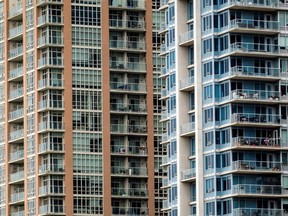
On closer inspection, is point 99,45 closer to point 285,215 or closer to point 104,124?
point 104,124

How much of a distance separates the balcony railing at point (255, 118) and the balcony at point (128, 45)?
34089 mm

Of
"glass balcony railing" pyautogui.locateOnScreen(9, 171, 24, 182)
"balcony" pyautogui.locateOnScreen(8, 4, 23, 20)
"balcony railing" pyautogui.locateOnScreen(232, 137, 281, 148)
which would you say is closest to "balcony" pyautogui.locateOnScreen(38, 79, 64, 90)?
"balcony" pyautogui.locateOnScreen(8, 4, 23, 20)

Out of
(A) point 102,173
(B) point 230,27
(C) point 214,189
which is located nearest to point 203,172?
(C) point 214,189

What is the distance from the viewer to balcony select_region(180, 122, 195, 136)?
14512 centimetres

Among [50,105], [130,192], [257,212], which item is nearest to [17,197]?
[50,105]

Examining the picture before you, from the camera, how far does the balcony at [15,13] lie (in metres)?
A: 177

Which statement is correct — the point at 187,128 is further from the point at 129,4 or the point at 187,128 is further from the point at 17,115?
the point at 17,115

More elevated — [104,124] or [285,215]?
[104,124]

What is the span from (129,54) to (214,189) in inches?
1413

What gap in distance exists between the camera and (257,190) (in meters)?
141

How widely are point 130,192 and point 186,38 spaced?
28.9 meters

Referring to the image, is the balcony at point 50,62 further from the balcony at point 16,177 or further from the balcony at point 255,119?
the balcony at point 255,119

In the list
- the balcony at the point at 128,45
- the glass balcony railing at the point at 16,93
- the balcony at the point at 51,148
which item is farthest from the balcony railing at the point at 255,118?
the glass balcony railing at the point at 16,93

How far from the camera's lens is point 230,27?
143 meters
